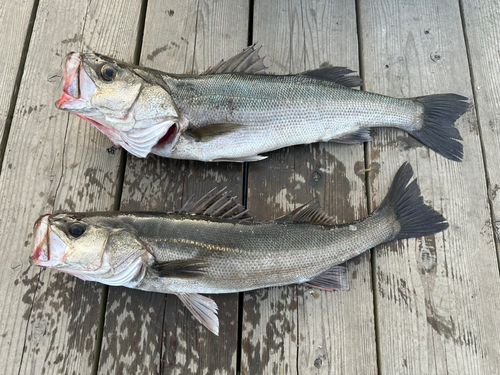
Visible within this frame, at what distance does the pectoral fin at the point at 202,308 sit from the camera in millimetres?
2191

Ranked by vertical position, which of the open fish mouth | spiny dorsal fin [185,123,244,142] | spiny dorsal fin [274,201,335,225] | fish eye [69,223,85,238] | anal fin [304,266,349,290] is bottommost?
anal fin [304,266,349,290]

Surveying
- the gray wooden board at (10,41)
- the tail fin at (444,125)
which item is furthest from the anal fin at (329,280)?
the gray wooden board at (10,41)

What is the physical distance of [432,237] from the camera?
8.40 ft

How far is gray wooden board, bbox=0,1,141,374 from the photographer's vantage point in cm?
226

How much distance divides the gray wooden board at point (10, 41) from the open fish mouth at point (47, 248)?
1.27 m

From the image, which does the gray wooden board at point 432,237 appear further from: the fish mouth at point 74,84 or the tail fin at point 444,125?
the fish mouth at point 74,84

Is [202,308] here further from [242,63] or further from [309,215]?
[242,63]

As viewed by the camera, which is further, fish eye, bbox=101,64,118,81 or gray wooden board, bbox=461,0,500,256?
gray wooden board, bbox=461,0,500,256

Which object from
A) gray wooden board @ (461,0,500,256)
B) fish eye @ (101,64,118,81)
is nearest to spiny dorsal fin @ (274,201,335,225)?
gray wooden board @ (461,0,500,256)

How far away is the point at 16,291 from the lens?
2357 millimetres

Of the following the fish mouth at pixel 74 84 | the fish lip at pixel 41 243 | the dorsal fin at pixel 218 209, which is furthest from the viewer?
the dorsal fin at pixel 218 209

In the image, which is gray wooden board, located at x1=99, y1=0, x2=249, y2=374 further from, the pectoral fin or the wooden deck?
the pectoral fin

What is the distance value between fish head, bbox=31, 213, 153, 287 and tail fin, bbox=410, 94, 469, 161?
229cm

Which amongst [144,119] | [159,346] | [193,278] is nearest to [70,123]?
[144,119]
